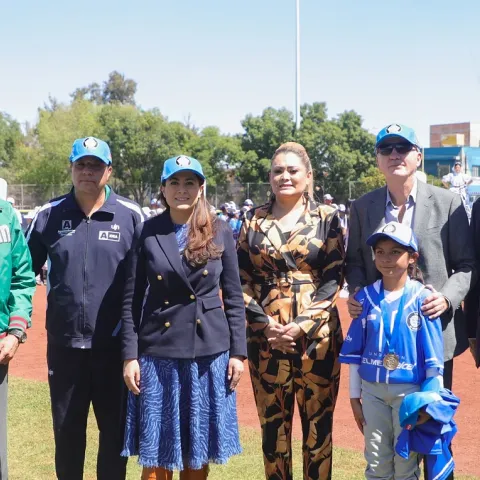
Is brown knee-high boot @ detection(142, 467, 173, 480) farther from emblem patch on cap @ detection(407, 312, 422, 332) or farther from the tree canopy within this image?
the tree canopy

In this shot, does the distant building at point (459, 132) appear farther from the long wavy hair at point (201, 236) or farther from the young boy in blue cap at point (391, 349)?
the long wavy hair at point (201, 236)

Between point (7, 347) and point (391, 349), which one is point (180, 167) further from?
point (391, 349)

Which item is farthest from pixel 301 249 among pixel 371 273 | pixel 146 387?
pixel 146 387

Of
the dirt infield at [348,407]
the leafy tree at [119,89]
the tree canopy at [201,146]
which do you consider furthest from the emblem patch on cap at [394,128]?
the leafy tree at [119,89]

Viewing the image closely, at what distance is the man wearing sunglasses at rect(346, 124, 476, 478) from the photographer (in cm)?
422

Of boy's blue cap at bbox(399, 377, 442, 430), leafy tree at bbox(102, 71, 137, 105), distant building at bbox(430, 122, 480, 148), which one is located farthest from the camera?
leafy tree at bbox(102, 71, 137, 105)

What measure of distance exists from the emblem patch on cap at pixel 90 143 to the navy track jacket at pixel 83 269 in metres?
0.39

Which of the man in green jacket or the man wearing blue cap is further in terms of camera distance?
the man wearing blue cap

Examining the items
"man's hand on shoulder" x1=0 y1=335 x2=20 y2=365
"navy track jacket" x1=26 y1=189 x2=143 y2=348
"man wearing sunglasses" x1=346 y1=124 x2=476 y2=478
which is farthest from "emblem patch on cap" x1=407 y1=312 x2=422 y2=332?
"man's hand on shoulder" x1=0 y1=335 x2=20 y2=365

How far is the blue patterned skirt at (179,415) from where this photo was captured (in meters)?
4.06

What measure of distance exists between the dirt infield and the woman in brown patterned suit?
1877 mm

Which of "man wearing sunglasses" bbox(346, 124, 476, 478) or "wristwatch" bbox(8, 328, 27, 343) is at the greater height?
"man wearing sunglasses" bbox(346, 124, 476, 478)

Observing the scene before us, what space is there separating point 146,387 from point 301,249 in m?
1.30

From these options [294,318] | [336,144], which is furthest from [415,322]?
[336,144]
